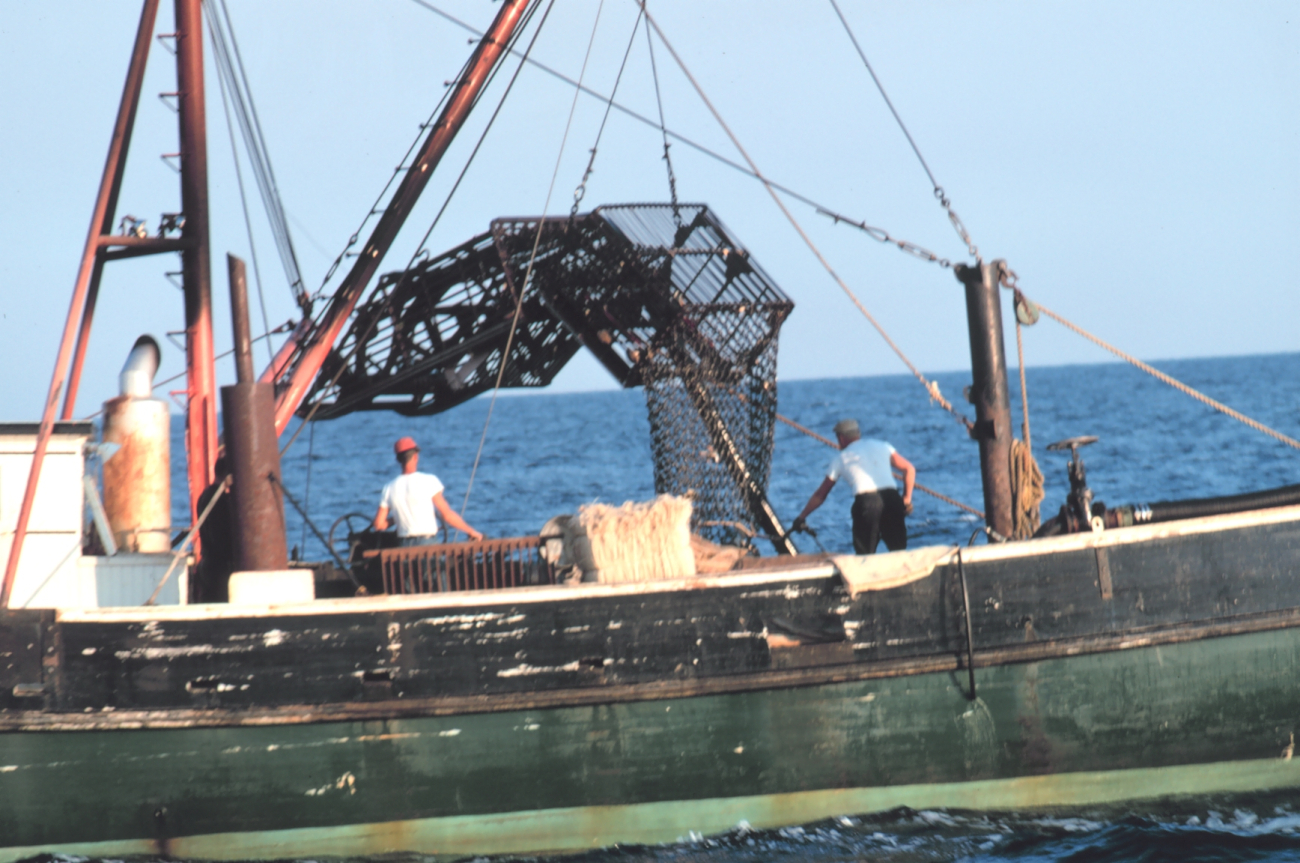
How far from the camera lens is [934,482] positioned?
28641 mm

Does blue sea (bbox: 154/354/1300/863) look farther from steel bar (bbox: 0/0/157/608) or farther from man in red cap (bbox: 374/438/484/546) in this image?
steel bar (bbox: 0/0/157/608)

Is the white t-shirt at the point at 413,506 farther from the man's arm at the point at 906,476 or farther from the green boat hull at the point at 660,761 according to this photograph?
the man's arm at the point at 906,476

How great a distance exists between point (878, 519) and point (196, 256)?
17.0 ft

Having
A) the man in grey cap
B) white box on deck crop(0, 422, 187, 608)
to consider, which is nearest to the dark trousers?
the man in grey cap

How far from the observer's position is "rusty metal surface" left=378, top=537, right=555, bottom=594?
8.09m

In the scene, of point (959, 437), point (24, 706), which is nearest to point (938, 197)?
point (24, 706)

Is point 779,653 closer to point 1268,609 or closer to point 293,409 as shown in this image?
point 1268,609

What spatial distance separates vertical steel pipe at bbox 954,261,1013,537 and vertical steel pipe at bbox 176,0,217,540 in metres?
5.30

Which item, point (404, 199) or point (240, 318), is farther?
point (404, 199)

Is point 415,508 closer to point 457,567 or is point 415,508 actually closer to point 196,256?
point 457,567

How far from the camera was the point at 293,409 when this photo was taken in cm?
1034

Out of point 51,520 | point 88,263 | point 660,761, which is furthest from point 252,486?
point 660,761

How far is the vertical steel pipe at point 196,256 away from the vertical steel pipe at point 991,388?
17.4ft

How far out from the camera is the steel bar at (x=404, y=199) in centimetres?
1027
